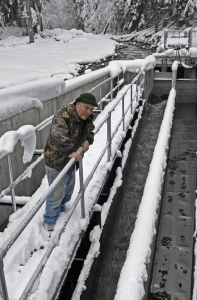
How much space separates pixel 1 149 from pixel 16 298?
151 cm

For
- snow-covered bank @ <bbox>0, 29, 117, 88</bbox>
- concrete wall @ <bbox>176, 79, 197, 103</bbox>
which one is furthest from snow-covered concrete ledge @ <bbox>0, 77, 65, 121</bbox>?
concrete wall @ <bbox>176, 79, 197, 103</bbox>

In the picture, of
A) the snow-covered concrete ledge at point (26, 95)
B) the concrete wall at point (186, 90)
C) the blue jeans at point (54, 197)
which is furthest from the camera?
the concrete wall at point (186, 90)

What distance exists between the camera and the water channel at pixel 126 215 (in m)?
4.35

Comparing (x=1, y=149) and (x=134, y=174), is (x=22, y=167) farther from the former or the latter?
(x=134, y=174)

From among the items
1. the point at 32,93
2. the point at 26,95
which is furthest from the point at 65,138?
the point at 32,93

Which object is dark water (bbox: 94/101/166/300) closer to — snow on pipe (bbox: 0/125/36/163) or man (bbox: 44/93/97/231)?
man (bbox: 44/93/97/231)

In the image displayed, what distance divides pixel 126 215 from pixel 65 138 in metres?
3.23

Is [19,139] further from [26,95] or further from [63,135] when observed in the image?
[26,95]

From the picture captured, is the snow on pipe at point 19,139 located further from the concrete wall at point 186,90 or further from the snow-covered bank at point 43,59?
the concrete wall at point 186,90

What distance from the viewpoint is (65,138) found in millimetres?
3047

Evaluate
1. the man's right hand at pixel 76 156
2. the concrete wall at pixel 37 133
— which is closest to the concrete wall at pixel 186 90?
the concrete wall at pixel 37 133

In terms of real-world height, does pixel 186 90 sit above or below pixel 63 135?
below

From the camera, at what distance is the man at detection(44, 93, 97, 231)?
3066 millimetres

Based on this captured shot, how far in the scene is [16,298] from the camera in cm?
255
